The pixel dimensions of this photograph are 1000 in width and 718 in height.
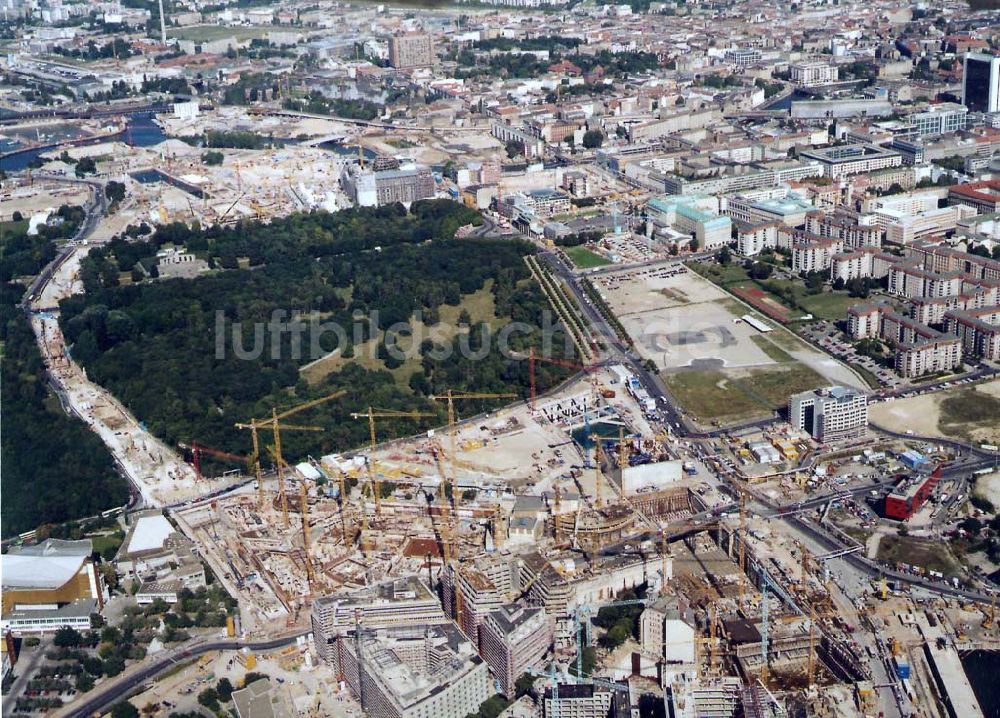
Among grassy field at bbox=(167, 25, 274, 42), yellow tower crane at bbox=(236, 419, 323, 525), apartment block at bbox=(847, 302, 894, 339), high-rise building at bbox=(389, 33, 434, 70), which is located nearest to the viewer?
yellow tower crane at bbox=(236, 419, 323, 525)

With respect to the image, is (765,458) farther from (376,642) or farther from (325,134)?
(325,134)

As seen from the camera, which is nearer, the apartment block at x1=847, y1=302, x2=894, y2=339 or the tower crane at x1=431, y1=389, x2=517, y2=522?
the tower crane at x1=431, y1=389, x2=517, y2=522

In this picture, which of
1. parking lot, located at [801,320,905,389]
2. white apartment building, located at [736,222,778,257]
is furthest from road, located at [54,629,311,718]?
white apartment building, located at [736,222,778,257]

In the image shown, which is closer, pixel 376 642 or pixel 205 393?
pixel 376 642

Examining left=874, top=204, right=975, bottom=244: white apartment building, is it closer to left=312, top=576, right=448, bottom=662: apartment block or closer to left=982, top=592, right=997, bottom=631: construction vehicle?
left=982, top=592, right=997, bottom=631: construction vehicle

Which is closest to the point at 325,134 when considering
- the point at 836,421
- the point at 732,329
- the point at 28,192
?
the point at 28,192

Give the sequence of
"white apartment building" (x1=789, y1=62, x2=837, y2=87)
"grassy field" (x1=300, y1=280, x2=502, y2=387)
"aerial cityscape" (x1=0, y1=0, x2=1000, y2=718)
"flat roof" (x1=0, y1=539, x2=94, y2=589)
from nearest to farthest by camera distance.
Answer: "aerial cityscape" (x1=0, y1=0, x2=1000, y2=718) < "flat roof" (x1=0, y1=539, x2=94, y2=589) < "grassy field" (x1=300, y1=280, x2=502, y2=387) < "white apartment building" (x1=789, y1=62, x2=837, y2=87)

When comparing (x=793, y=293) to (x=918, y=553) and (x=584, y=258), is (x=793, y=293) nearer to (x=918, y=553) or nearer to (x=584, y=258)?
(x=584, y=258)

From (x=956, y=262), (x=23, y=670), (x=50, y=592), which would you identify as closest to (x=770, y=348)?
(x=956, y=262)
